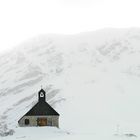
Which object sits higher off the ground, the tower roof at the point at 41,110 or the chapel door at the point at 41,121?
the tower roof at the point at 41,110

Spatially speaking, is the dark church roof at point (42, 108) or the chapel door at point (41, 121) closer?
the dark church roof at point (42, 108)

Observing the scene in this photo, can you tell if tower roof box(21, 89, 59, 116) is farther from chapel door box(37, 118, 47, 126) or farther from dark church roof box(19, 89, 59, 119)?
chapel door box(37, 118, 47, 126)

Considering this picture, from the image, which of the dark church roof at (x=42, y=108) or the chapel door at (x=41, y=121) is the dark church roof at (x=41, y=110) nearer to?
the dark church roof at (x=42, y=108)

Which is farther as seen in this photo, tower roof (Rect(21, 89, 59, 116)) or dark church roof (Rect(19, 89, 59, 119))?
tower roof (Rect(21, 89, 59, 116))

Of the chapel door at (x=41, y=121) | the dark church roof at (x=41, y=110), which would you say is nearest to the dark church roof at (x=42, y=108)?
the dark church roof at (x=41, y=110)

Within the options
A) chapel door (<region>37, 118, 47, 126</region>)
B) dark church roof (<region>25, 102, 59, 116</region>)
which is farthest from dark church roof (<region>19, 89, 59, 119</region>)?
chapel door (<region>37, 118, 47, 126</region>)

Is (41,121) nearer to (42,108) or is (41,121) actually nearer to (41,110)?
(41,110)

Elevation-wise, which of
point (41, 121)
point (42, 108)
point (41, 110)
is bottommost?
point (41, 121)

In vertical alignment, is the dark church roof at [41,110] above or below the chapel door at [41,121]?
above

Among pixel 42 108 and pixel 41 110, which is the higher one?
pixel 42 108

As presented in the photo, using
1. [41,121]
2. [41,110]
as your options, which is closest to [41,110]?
[41,110]

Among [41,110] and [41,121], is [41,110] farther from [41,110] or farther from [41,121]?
[41,121]

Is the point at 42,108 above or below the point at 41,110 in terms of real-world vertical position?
above

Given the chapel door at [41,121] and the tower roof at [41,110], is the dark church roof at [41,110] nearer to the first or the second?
the tower roof at [41,110]
